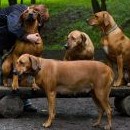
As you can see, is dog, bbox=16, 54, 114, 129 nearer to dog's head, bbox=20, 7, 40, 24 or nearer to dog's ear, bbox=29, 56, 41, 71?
dog's ear, bbox=29, 56, 41, 71

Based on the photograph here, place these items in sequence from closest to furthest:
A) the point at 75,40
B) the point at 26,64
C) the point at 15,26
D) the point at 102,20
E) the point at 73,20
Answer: the point at 26,64 < the point at 15,26 < the point at 75,40 < the point at 102,20 < the point at 73,20

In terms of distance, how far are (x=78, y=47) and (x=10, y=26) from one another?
1.36m

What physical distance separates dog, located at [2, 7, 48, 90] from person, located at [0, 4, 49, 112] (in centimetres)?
11

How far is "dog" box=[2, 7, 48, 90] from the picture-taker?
10.1 m

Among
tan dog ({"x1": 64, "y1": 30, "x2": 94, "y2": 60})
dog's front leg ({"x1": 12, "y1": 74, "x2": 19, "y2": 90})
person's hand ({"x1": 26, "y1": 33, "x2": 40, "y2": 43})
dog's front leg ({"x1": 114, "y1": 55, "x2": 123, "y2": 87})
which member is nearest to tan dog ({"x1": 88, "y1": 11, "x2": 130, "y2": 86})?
dog's front leg ({"x1": 114, "y1": 55, "x2": 123, "y2": 87})

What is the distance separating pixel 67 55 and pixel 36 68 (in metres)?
1.47

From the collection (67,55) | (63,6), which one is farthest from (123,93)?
(63,6)

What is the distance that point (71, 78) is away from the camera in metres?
9.41

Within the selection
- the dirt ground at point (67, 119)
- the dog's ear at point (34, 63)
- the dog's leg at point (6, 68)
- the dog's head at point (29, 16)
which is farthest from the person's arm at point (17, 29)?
the dirt ground at point (67, 119)

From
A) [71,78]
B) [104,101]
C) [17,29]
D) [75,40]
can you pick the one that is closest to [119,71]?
[75,40]

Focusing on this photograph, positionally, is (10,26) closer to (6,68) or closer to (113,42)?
(6,68)

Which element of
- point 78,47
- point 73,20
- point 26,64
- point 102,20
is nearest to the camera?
point 26,64

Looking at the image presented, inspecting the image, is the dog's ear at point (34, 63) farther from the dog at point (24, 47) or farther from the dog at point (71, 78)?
the dog at point (24, 47)

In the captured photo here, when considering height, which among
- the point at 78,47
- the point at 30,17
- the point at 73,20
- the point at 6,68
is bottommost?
the point at 73,20
